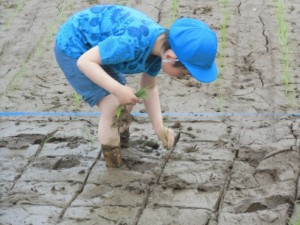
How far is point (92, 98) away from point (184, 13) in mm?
2619

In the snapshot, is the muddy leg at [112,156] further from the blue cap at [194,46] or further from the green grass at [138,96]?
the blue cap at [194,46]

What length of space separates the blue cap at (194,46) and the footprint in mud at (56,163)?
1.04 meters

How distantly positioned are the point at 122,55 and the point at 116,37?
9 cm

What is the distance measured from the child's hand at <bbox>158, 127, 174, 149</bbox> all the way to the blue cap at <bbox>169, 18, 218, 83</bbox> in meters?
0.64

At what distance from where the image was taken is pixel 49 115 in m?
4.55

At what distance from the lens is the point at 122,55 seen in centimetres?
334

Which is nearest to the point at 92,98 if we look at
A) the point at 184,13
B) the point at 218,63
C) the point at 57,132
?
the point at 57,132

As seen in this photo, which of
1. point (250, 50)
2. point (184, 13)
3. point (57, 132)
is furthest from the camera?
point (184, 13)

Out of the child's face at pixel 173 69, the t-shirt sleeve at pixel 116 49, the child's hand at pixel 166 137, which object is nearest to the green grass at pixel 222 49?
the child's hand at pixel 166 137

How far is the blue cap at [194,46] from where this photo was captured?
3225mm

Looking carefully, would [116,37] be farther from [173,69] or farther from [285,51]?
[285,51]

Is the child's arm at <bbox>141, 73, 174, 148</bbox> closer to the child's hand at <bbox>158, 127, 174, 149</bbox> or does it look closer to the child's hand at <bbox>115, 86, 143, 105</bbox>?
the child's hand at <bbox>158, 127, 174, 149</bbox>

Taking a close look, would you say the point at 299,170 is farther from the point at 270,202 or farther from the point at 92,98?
the point at 92,98

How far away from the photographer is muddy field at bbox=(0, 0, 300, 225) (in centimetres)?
339
